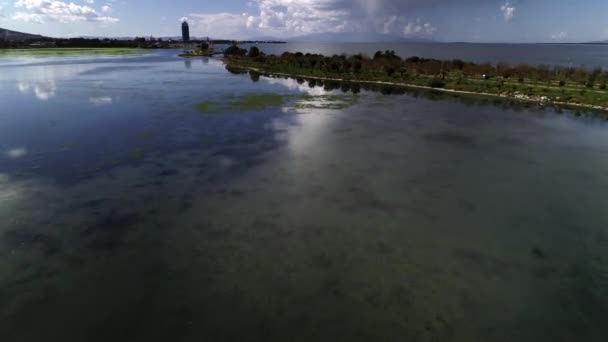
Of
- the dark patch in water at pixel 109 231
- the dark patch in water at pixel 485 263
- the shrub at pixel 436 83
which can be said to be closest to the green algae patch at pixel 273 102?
the shrub at pixel 436 83

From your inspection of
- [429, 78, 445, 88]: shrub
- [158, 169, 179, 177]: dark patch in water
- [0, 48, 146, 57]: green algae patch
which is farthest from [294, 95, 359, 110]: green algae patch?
[0, 48, 146, 57]: green algae patch

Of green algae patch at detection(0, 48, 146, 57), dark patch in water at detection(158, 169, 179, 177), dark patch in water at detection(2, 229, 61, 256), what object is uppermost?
green algae patch at detection(0, 48, 146, 57)

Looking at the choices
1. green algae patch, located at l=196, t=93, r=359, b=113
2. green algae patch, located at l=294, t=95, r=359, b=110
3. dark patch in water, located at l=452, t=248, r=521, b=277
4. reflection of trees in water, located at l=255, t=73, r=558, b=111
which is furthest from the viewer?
reflection of trees in water, located at l=255, t=73, r=558, b=111

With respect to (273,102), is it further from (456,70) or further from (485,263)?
(456,70)

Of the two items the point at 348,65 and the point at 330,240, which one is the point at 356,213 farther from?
the point at 348,65

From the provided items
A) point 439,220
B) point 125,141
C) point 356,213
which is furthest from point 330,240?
point 125,141

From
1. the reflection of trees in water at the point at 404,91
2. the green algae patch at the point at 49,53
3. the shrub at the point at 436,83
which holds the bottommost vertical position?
the reflection of trees in water at the point at 404,91

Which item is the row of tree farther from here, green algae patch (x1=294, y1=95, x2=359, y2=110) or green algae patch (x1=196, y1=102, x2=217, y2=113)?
green algae patch (x1=196, y1=102, x2=217, y2=113)

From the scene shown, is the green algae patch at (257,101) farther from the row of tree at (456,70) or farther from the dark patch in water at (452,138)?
the row of tree at (456,70)
